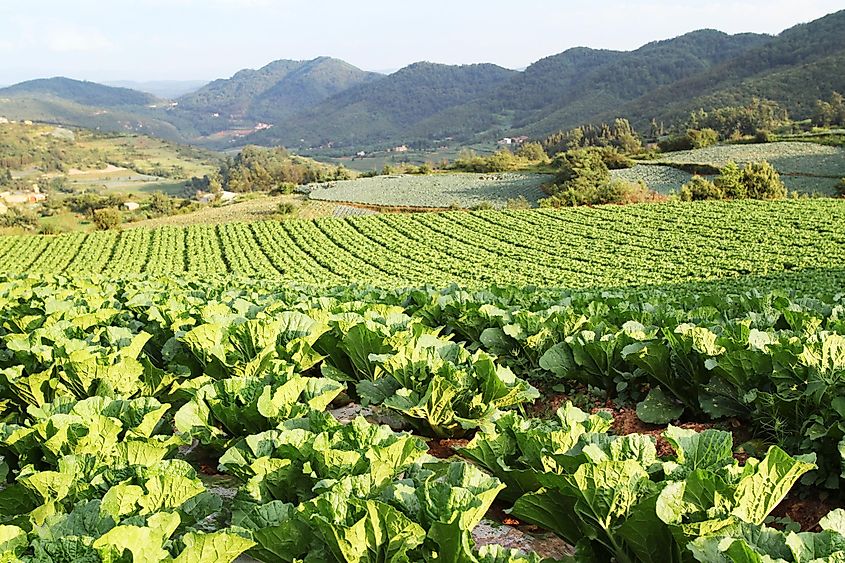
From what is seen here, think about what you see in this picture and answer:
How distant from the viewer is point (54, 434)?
3.75 metres

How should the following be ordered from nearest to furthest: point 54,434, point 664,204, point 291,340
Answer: point 54,434
point 291,340
point 664,204

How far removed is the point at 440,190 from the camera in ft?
216

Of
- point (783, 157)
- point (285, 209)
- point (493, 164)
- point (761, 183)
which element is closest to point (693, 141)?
point (783, 157)

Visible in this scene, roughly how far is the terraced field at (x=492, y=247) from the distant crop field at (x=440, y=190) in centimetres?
1439

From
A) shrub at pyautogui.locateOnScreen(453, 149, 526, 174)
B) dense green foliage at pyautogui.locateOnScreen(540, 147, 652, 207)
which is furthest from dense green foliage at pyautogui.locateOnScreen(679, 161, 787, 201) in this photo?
shrub at pyautogui.locateOnScreen(453, 149, 526, 174)

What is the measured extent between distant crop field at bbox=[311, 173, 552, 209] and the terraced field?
14390mm

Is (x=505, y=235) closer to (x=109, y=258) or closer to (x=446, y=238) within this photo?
(x=446, y=238)

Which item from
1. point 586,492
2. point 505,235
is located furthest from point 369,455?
point 505,235

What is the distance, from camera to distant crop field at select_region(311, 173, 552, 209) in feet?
196

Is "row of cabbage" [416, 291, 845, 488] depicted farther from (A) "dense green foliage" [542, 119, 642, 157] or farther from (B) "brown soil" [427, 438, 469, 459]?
(A) "dense green foliage" [542, 119, 642, 157]

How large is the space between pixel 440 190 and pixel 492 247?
102ft

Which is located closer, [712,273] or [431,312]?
[431,312]

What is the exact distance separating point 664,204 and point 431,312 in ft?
122

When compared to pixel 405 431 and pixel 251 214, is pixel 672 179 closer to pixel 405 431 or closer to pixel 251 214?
pixel 251 214
